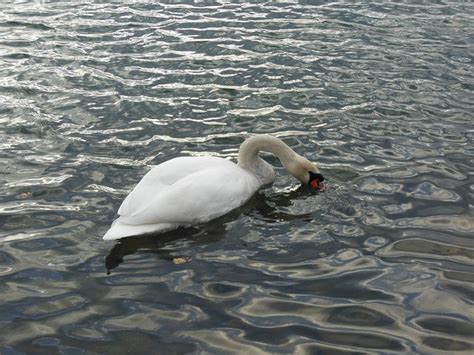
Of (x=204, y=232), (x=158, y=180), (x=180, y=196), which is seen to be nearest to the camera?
(x=180, y=196)

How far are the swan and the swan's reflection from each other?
0.09 meters

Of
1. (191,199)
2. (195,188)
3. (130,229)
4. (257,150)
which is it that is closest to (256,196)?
(257,150)

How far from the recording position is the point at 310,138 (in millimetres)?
9969

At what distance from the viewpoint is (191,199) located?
743cm

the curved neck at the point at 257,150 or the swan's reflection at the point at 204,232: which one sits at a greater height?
the curved neck at the point at 257,150

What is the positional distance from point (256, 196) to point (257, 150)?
0.70 metres

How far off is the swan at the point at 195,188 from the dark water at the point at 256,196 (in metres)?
0.20

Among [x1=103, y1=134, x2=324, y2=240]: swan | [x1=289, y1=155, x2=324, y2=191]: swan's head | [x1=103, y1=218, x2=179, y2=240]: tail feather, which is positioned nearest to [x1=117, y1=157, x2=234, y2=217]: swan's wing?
[x1=103, y1=134, x2=324, y2=240]: swan

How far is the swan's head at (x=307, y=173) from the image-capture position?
8.56 metres

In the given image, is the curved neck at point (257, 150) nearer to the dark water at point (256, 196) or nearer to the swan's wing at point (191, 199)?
the dark water at point (256, 196)

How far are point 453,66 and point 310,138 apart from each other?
4.46m

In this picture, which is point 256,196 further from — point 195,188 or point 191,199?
point 191,199

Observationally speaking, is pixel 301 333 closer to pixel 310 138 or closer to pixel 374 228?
pixel 374 228

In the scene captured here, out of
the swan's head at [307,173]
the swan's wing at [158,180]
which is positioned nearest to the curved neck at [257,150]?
the swan's head at [307,173]
